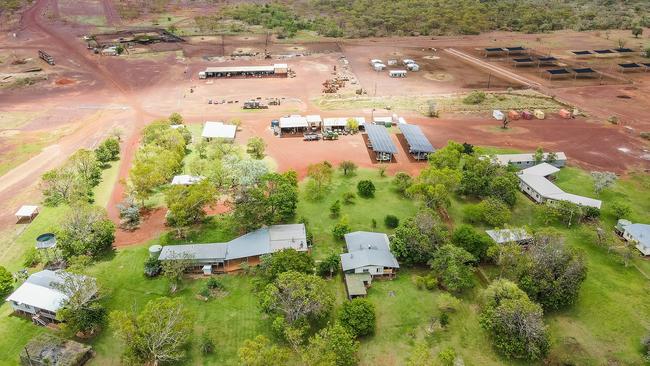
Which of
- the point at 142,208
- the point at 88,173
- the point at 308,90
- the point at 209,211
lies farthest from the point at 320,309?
the point at 308,90

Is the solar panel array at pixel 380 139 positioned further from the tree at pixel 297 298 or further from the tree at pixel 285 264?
the tree at pixel 297 298

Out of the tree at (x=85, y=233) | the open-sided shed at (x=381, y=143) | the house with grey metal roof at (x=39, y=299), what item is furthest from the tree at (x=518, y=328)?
the tree at (x=85, y=233)

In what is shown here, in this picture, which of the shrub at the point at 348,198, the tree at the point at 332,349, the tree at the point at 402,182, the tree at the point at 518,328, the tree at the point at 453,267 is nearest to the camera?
the tree at the point at 332,349

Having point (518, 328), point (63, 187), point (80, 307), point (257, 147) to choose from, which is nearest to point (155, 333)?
point (80, 307)

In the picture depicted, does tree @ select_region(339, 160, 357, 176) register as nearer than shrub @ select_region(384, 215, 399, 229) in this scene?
No

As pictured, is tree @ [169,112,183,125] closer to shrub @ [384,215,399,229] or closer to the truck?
the truck

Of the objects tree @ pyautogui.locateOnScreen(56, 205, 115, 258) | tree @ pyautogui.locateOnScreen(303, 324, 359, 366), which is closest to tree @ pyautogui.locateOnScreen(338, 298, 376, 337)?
tree @ pyautogui.locateOnScreen(303, 324, 359, 366)

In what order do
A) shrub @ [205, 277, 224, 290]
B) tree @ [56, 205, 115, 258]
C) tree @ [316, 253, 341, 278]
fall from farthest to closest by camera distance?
tree @ [56, 205, 115, 258]
tree @ [316, 253, 341, 278]
shrub @ [205, 277, 224, 290]
